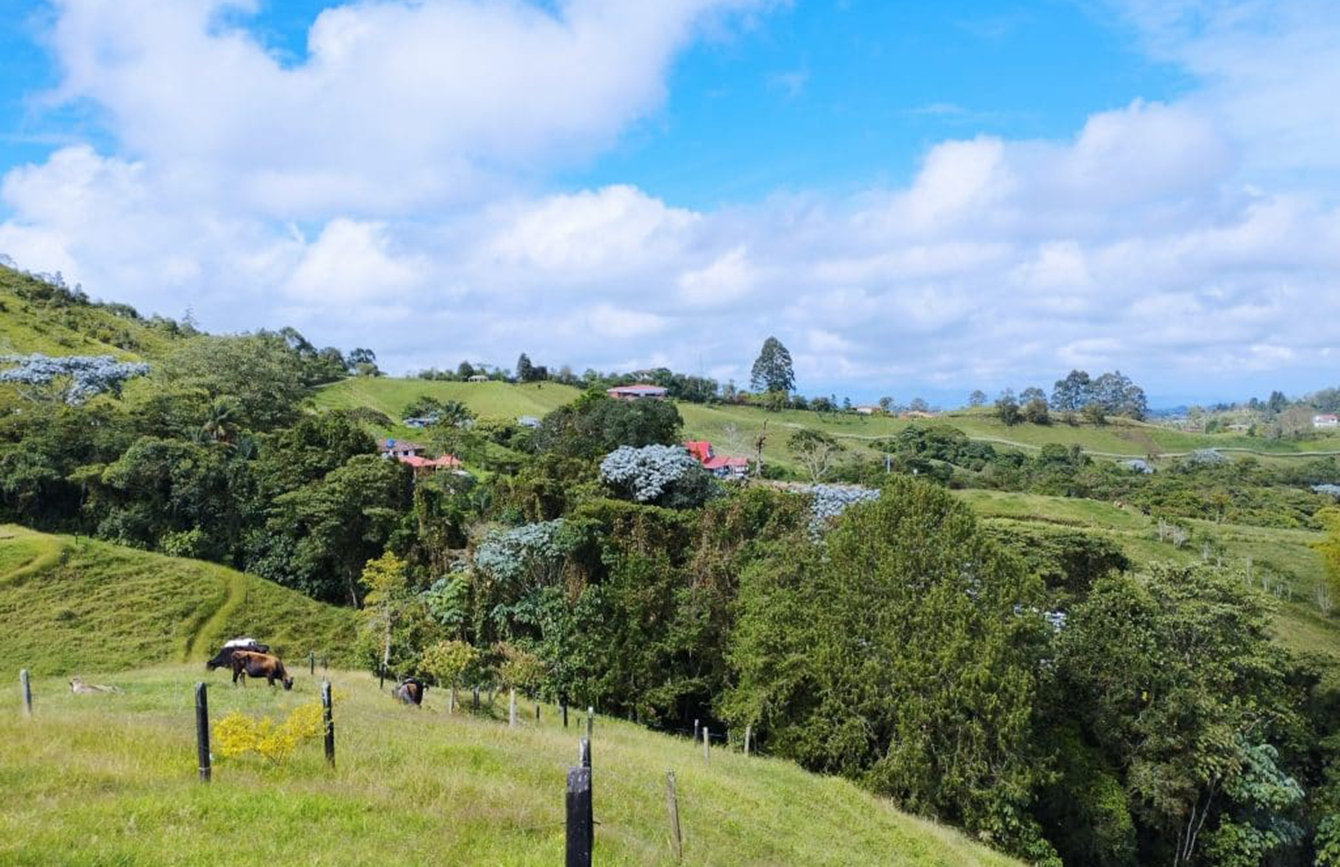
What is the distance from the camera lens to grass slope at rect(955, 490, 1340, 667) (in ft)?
172

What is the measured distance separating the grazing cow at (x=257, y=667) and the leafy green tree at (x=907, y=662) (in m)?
14.3

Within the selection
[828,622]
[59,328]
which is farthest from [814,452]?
[59,328]

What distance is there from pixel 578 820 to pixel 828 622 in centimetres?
2234

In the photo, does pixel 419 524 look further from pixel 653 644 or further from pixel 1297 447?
pixel 1297 447

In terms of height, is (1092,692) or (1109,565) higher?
(1109,565)

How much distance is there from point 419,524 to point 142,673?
21.5m

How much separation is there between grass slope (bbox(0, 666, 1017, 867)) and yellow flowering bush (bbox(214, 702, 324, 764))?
0.27 meters

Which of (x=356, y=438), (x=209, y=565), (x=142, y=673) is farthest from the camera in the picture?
(x=356, y=438)

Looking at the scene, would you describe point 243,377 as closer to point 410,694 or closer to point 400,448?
point 400,448

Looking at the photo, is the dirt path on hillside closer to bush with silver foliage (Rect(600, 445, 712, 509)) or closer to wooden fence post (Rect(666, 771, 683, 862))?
bush with silver foliage (Rect(600, 445, 712, 509))

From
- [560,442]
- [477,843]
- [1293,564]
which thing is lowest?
[1293,564]

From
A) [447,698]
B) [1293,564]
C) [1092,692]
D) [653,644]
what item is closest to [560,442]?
[653,644]

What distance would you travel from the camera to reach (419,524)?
47.3m

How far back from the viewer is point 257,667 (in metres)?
20.6
